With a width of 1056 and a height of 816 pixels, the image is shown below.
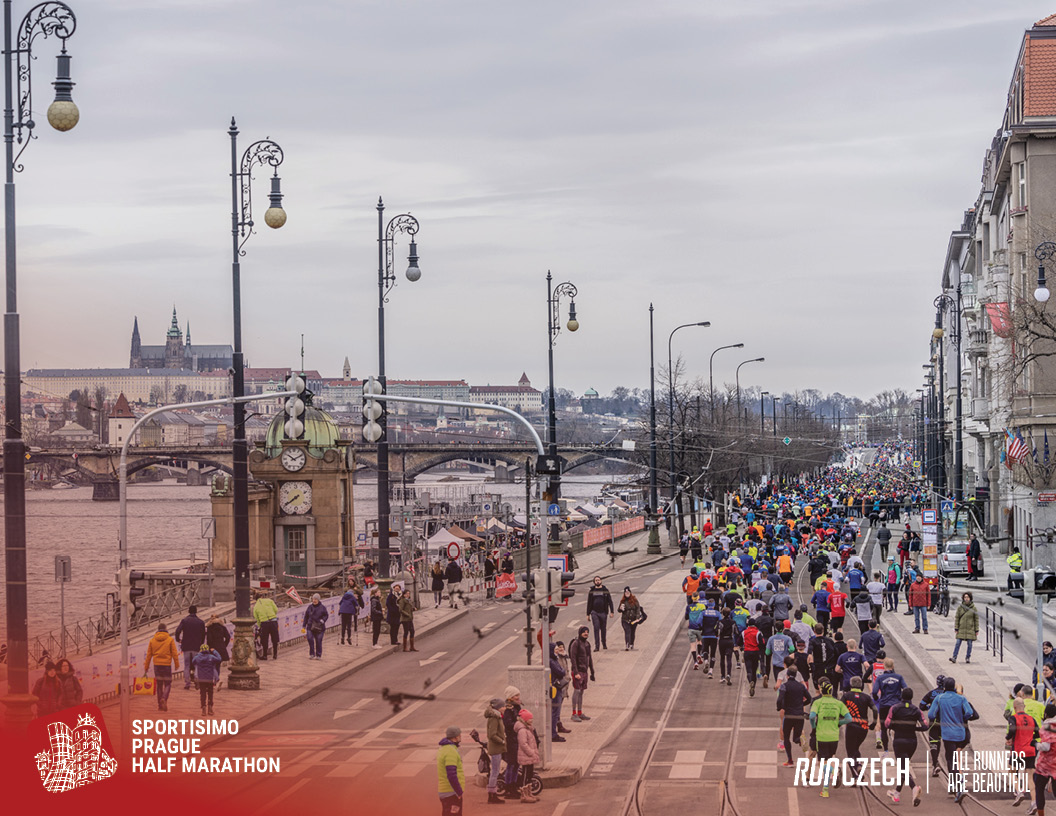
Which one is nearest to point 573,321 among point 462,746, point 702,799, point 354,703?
point 354,703

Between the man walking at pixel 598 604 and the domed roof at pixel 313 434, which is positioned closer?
the man walking at pixel 598 604

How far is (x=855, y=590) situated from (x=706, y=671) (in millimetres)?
6714

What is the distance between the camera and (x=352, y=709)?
77.6 ft

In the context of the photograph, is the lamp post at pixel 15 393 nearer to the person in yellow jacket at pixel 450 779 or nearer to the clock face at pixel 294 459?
the person in yellow jacket at pixel 450 779

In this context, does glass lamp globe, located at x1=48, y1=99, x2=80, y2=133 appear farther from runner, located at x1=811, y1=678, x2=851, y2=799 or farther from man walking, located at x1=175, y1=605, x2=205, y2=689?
runner, located at x1=811, y1=678, x2=851, y2=799

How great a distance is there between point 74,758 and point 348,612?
47.3 ft

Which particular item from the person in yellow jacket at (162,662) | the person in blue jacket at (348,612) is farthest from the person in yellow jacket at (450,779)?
the person in blue jacket at (348,612)

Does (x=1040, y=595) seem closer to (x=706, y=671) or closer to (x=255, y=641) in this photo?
(x=706, y=671)

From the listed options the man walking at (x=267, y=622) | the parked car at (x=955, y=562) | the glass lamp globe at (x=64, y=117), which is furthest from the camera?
the parked car at (x=955, y=562)

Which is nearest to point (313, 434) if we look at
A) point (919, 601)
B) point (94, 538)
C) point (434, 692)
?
point (434, 692)

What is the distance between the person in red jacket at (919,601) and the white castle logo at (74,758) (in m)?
19.4

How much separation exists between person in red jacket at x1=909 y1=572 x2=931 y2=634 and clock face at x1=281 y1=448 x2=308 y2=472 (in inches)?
707

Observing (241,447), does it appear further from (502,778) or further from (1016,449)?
(1016,449)

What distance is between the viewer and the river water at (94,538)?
62.2m
